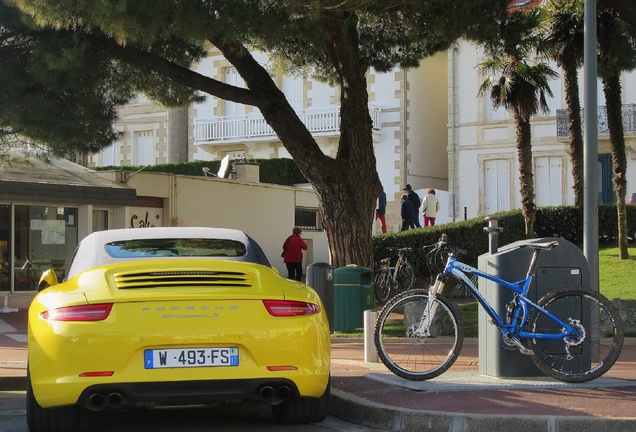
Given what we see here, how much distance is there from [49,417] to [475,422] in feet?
8.78

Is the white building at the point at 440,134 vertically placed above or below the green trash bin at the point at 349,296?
above

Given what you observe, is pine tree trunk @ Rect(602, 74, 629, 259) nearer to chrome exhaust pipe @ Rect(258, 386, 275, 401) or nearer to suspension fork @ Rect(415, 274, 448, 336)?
suspension fork @ Rect(415, 274, 448, 336)

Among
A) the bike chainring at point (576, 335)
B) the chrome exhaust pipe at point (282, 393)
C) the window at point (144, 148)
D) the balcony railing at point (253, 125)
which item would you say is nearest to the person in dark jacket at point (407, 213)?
the balcony railing at point (253, 125)

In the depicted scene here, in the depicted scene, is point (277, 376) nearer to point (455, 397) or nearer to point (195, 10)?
point (455, 397)

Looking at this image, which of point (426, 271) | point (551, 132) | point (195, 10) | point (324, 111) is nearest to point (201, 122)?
point (324, 111)

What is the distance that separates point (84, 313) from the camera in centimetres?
601

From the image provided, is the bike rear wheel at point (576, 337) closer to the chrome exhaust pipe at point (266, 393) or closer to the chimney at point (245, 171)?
the chrome exhaust pipe at point (266, 393)

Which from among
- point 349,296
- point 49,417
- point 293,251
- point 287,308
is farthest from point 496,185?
point 49,417

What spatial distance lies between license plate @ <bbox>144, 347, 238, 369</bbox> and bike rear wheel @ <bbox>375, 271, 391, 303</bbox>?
53.2ft

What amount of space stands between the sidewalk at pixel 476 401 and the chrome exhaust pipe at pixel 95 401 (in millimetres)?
1917

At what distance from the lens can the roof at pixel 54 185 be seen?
19.4 meters

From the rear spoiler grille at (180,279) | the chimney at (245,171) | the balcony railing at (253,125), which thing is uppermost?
the balcony railing at (253,125)

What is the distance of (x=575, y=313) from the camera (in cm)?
785

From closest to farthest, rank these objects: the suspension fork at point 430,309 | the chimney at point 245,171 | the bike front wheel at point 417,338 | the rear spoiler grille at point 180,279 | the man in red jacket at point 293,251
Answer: the rear spoiler grille at point 180,279 → the bike front wheel at point 417,338 → the suspension fork at point 430,309 → the man in red jacket at point 293,251 → the chimney at point 245,171
